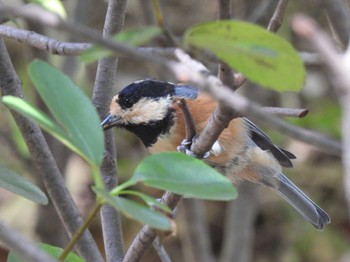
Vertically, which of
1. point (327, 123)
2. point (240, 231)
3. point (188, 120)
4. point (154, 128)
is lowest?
point (240, 231)

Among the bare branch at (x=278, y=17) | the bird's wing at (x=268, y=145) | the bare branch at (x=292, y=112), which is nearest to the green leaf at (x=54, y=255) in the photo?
the bare branch at (x=292, y=112)

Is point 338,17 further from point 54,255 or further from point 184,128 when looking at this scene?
point 184,128

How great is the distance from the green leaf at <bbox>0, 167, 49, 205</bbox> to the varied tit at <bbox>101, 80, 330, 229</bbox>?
0.99 m

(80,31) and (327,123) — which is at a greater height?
(80,31)

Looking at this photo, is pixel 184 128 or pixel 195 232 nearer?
pixel 184 128

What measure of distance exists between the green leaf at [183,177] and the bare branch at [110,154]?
2.63ft

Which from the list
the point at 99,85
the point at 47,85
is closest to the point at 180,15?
the point at 99,85

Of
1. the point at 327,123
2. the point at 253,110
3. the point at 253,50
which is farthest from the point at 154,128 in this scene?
the point at 253,110

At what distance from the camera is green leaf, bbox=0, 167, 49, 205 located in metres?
1.37

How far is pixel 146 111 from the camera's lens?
2.68 metres

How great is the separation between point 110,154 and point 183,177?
878 millimetres

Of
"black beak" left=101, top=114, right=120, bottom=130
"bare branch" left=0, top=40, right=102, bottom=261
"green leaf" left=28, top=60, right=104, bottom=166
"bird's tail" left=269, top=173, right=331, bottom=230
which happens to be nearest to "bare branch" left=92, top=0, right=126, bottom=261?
"bare branch" left=0, top=40, right=102, bottom=261

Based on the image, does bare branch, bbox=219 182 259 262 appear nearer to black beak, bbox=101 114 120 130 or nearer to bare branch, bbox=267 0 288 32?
black beak, bbox=101 114 120 130

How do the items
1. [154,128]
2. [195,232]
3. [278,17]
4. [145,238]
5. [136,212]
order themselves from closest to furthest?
1. [136,212]
2. [278,17]
3. [145,238]
4. [154,128]
5. [195,232]
